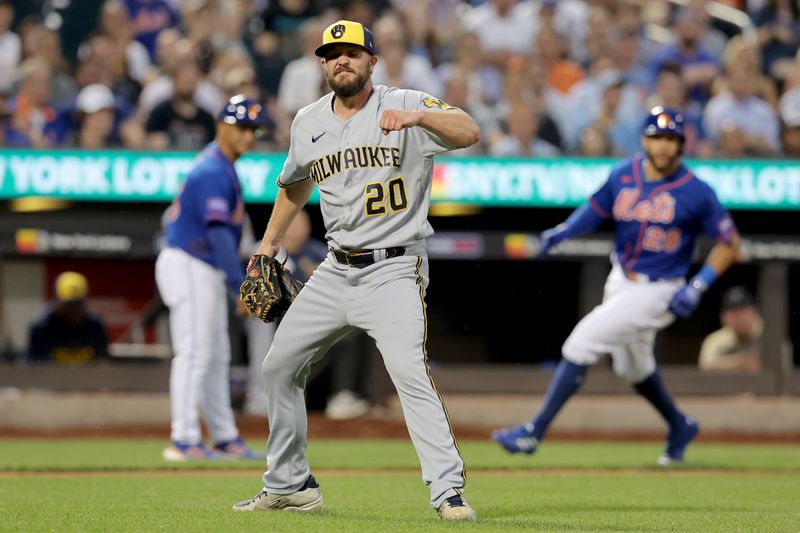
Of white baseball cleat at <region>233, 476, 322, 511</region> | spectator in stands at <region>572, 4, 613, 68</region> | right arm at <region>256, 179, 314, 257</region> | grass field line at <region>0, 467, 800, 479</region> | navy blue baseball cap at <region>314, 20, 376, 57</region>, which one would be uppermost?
spectator in stands at <region>572, 4, 613, 68</region>

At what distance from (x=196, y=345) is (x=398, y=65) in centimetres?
484

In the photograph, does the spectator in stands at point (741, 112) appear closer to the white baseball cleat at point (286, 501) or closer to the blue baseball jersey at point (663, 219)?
the blue baseball jersey at point (663, 219)

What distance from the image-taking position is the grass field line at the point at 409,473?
24.0 ft

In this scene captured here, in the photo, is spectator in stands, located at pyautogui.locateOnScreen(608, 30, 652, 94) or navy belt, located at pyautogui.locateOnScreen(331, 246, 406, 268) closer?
navy belt, located at pyautogui.locateOnScreen(331, 246, 406, 268)

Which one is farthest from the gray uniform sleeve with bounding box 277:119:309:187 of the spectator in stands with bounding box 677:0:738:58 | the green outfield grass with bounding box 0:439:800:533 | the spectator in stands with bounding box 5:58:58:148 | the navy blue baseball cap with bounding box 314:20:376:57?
the spectator in stands with bounding box 677:0:738:58

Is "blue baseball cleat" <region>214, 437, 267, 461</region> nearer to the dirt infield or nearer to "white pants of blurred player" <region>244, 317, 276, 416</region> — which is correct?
the dirt infield

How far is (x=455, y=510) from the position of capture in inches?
193

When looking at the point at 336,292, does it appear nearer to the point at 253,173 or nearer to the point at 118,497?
the point at 118,497

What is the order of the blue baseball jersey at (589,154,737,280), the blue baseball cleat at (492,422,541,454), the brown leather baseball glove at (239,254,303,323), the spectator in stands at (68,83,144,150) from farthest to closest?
the spectator in stands at (68,83,144,150) < the blue baseball jersey at (589,154,737,280) < the blue baseball cleat at (492,422,541,454) < the brown leather baseball glove at (239,254,303,323)

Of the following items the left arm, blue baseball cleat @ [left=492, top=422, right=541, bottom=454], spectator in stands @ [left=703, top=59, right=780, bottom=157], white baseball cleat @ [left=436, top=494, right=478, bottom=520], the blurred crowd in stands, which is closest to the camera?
the left arm

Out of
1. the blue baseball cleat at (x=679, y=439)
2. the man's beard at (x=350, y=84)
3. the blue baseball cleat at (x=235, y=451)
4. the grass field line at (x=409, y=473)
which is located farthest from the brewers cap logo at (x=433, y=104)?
the blue baseball cleat at (x=679, y=439)

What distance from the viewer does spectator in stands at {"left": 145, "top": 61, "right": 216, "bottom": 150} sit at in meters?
11.2

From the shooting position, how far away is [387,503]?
584 centimetres

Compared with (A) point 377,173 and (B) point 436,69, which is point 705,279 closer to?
(A) point 377,173
